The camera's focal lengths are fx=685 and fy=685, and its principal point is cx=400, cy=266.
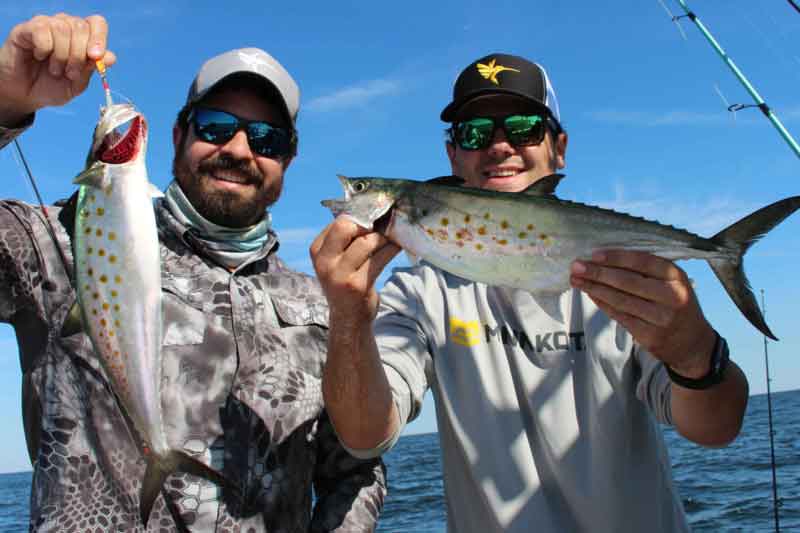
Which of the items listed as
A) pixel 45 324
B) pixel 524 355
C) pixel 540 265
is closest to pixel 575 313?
pixel 524 355

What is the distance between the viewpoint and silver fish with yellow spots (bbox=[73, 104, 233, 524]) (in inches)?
108

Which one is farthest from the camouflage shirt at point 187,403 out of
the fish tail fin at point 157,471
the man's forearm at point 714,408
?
the man's forearm at point 714,408

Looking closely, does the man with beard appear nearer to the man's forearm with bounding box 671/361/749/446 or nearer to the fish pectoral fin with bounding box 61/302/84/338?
the fish pectoral fin with bounding box 61/302/84/338

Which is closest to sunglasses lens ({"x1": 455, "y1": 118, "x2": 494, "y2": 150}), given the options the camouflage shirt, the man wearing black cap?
the man wearing black cap

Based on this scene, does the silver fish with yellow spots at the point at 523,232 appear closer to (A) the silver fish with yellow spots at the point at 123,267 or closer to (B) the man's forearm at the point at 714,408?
(B) the man's forearm at the point at 714,408

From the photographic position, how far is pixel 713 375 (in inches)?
121

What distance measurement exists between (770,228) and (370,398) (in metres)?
2.01

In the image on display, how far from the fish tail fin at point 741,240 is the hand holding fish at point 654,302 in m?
0.20

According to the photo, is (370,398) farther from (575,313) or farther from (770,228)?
(770,228)

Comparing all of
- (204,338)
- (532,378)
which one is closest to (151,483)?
(204,338)

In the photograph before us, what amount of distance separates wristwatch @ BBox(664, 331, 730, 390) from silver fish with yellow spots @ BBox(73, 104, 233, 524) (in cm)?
228

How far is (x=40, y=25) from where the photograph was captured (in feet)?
8.98

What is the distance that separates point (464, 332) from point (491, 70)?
1790mm

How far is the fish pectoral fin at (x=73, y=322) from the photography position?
294 cm
